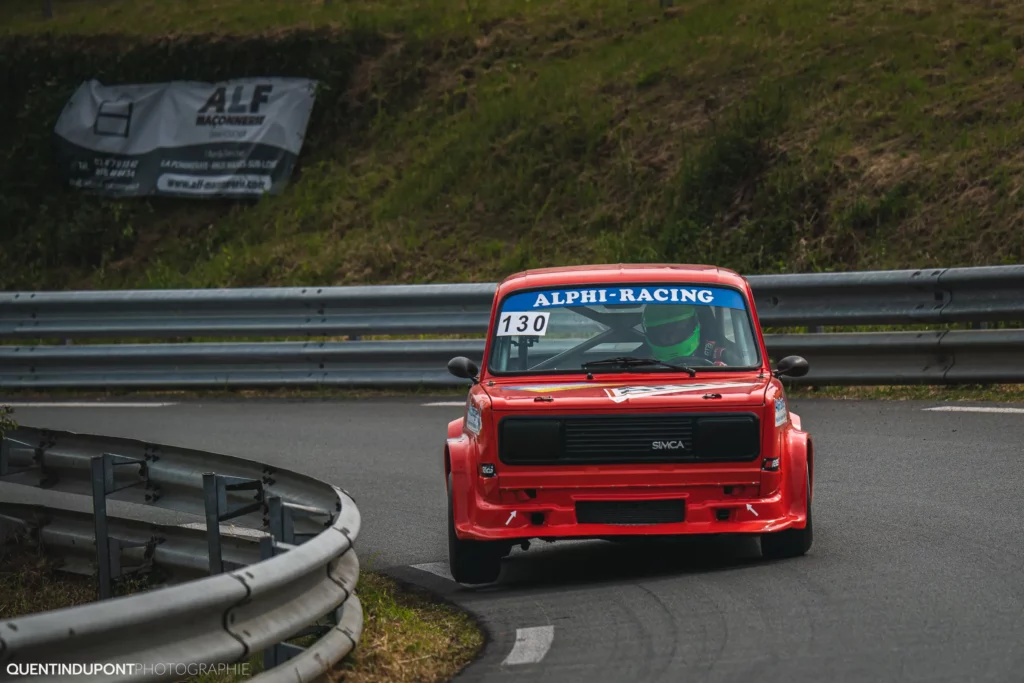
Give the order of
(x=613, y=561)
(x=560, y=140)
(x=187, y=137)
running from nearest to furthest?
1. (x=613, y=561)
2. (x=560, y=140)
3. (x=187, y=137)

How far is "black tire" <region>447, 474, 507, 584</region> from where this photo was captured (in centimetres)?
772

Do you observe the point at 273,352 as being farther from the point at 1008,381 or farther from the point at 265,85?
the point at 265,85

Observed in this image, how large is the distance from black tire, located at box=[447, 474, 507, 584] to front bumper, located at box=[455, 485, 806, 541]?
9 cm

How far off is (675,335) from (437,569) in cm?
178

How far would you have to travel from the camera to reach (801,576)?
7.41 metres

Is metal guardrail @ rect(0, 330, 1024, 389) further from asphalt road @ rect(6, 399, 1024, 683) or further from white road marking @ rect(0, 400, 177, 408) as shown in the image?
asphalt road @ rect(6, 399, 1024, 683)

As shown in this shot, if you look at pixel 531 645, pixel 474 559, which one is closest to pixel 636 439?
pixel 474 559

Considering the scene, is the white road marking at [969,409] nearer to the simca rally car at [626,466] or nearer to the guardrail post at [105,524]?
the simca rally car at [626,466]

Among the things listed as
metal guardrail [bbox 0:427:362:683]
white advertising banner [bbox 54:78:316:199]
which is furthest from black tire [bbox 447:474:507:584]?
white advertising banner [bbox 54:78:316:199]

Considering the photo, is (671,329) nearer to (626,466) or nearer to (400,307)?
(626,466)

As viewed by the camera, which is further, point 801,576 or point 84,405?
point 84,405

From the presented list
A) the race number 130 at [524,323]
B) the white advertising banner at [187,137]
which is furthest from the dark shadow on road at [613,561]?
the white advertising banner at [187,137]

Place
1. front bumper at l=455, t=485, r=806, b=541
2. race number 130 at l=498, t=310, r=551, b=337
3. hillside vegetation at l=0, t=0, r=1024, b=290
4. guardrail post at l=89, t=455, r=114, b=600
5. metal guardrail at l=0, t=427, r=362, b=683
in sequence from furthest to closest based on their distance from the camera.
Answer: hillside vegetation at l=0, t=0, r=1024, b=290 < race number 130 at l=498, t=310, r=551, b=337 < front bumper at l=455, t=485, r=806, b=541 < guardrail post at l=89, t=455, r=114, b=600 < metal guardrail at l=0, t=427, r=362, b=683

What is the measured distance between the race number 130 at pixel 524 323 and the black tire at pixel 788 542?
5.48 ft
